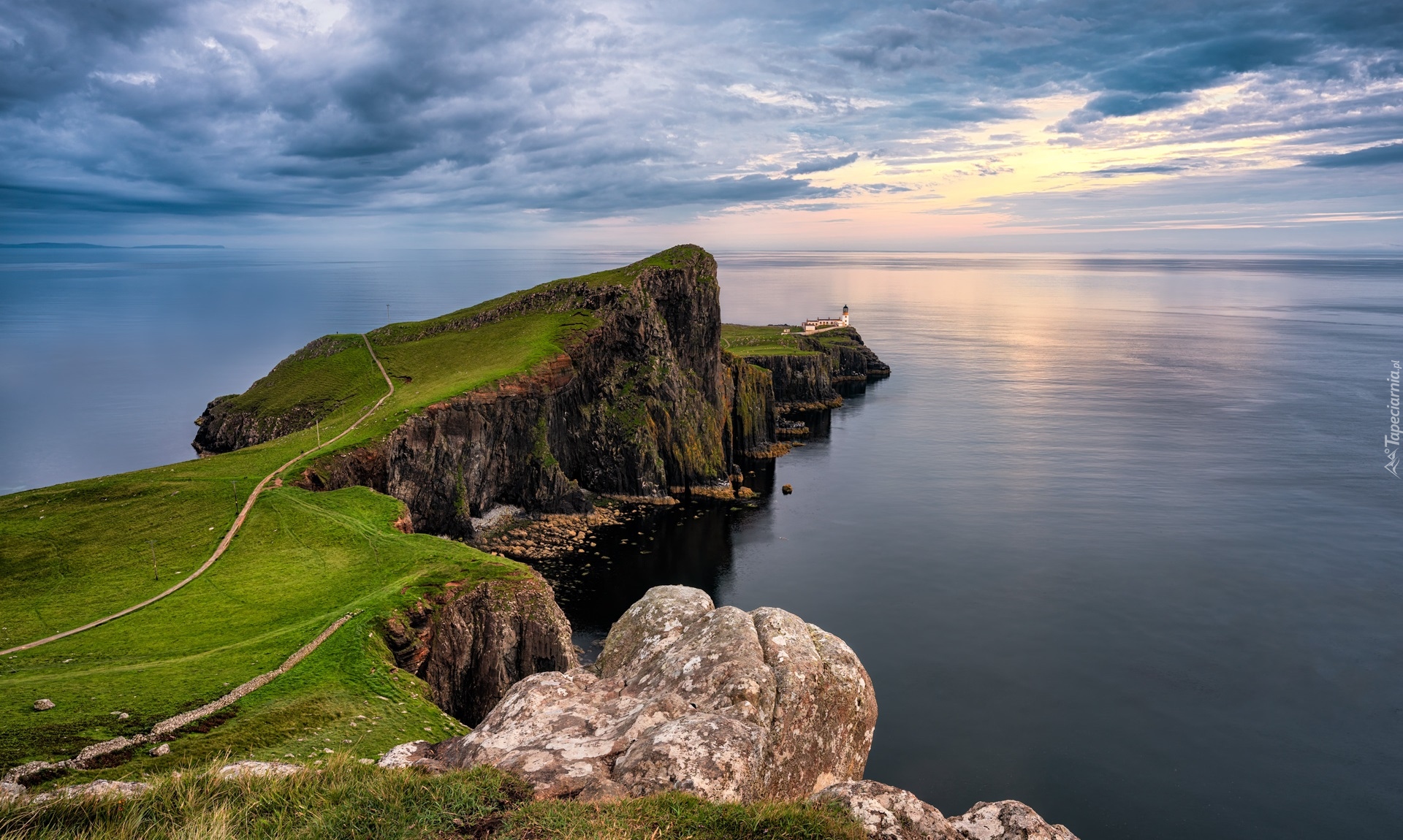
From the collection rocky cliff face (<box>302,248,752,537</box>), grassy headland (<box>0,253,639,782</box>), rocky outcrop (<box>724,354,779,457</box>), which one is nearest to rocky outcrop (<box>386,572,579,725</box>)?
grassy headland (<box>0,253,639,782</box>)

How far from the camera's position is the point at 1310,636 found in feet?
186

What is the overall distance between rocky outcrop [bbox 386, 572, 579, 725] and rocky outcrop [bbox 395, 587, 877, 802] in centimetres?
1633

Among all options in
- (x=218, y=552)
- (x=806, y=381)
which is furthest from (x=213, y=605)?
(x=806, y=381)

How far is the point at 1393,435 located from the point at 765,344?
364 feet

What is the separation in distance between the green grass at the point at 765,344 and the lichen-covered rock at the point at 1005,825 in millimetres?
134488

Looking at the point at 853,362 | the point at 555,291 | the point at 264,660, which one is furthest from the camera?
the point at 853,362

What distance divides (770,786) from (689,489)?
266ft

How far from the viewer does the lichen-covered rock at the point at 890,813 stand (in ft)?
40.8

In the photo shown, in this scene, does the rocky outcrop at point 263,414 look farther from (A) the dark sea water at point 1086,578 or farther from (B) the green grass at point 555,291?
(A) the dark sea water at point 1086,578

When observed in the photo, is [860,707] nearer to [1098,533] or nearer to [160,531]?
[160,531]

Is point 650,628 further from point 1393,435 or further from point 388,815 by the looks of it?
point 1393,435

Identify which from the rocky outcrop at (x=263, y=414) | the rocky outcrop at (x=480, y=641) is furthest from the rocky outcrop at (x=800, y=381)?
the rocky outcrop at (x=480, y=641)

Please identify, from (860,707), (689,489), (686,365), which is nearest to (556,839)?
(860,707)

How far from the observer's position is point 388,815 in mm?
12352
